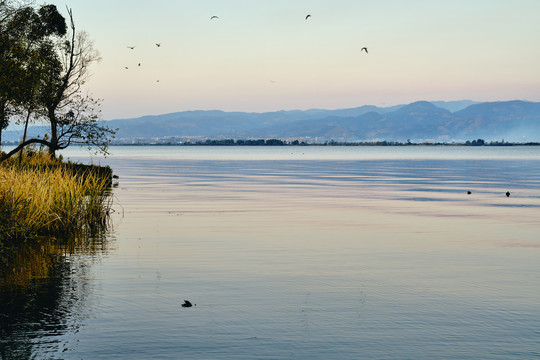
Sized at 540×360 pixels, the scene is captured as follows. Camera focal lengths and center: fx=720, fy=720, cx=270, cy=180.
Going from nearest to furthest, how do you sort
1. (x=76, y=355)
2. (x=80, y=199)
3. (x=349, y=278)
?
(x=76, y=355), (x=349, y=278), (x=80, y=199)

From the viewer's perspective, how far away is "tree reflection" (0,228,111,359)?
44.0ft

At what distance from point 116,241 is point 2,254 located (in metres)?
5.35

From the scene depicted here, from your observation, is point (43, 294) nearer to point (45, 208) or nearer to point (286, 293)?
point (286, 293)

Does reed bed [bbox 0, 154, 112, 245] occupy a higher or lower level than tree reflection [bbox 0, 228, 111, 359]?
higher

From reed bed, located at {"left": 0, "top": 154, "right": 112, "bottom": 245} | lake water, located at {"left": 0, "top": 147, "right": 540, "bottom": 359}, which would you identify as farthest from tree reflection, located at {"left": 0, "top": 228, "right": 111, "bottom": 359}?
reed bed, located at {"left": 0, "top": 154, "right": 112, "bottom": 245}

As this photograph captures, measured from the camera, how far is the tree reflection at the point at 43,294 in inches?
528

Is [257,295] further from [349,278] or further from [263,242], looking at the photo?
[263,242]

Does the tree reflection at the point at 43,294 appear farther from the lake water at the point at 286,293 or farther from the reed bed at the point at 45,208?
the reed bed at the point at 45,208

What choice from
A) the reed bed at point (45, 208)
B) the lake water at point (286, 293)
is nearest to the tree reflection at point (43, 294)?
the lake water at point (286, 293)

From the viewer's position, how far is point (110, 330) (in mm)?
14344

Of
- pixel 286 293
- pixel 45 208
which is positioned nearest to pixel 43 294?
pixel 286 293

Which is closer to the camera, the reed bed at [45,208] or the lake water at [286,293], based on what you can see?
the lake water at [286,293]

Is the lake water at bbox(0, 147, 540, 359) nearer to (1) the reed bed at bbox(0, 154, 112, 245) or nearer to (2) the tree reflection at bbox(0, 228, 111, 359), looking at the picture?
(2) the tree reflection at bbox(0, 228, 111, 359)

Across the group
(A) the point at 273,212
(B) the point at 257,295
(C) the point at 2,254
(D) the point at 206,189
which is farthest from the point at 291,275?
(D) the point at 206,189
